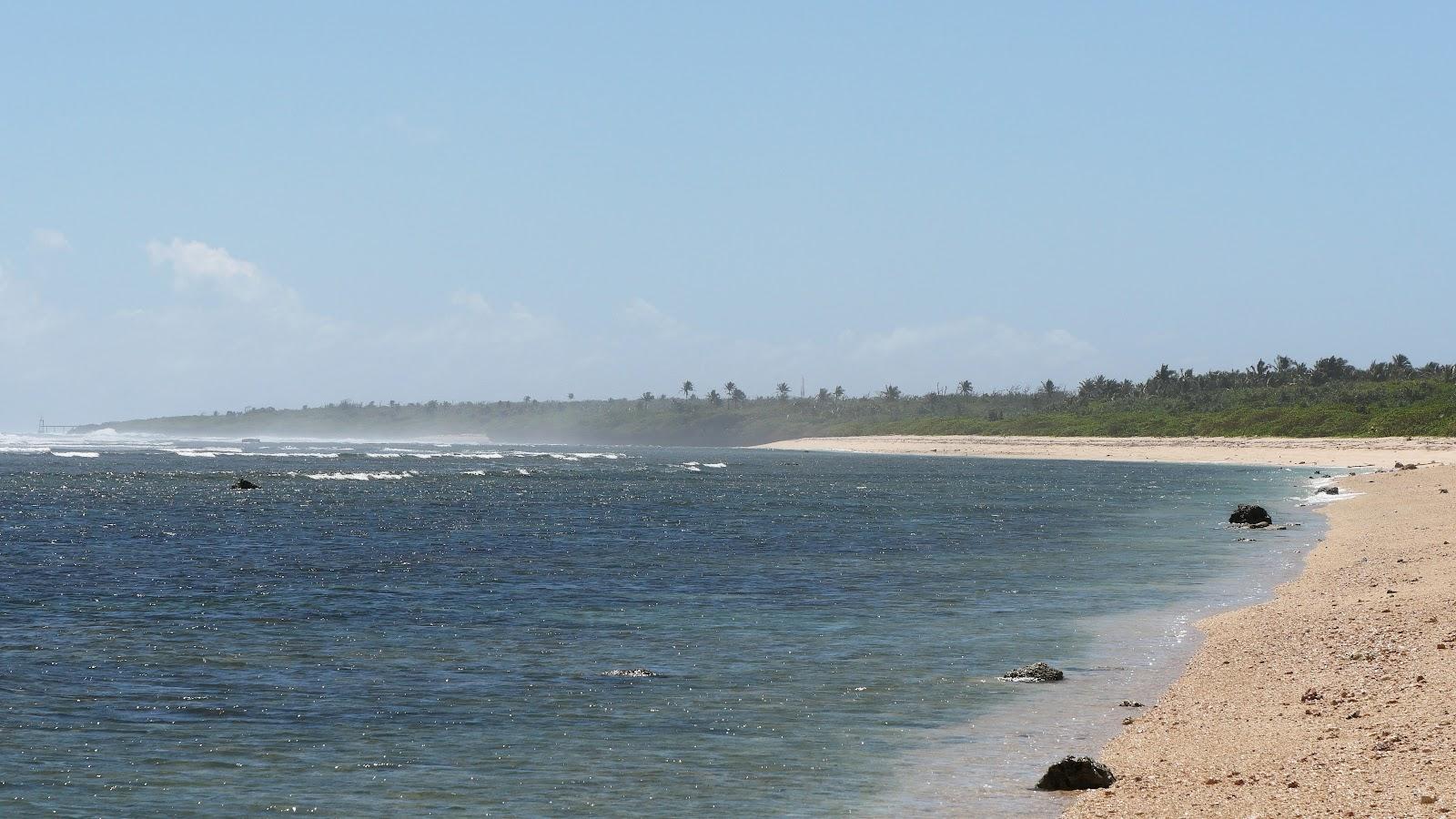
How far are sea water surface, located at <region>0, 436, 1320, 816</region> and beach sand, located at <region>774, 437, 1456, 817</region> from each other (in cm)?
97

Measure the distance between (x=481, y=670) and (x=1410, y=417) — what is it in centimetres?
15510

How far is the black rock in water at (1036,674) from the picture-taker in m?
20.9

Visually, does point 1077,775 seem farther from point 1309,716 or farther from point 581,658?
point 581,658

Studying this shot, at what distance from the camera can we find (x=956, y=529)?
54188mm

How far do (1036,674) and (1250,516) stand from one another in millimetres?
35037

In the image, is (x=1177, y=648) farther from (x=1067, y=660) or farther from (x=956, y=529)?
(x=956, y=529)

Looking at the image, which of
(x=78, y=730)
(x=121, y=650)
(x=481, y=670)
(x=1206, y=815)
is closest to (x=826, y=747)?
(x=1206, y=815)

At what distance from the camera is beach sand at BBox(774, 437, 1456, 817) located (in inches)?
510

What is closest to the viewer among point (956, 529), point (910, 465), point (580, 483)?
point (956, 529)

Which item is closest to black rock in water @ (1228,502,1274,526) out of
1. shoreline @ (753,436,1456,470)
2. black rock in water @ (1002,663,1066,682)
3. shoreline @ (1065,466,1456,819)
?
shoreline @ (1065,466,1456,819)

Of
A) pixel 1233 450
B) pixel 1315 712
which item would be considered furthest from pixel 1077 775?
pixel 1233 450

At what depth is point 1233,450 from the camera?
154m

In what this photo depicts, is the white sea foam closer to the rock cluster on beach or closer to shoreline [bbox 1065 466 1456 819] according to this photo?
shoreline [bbox 1065 466 1456 819]

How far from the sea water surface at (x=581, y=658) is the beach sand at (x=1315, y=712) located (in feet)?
3.17
